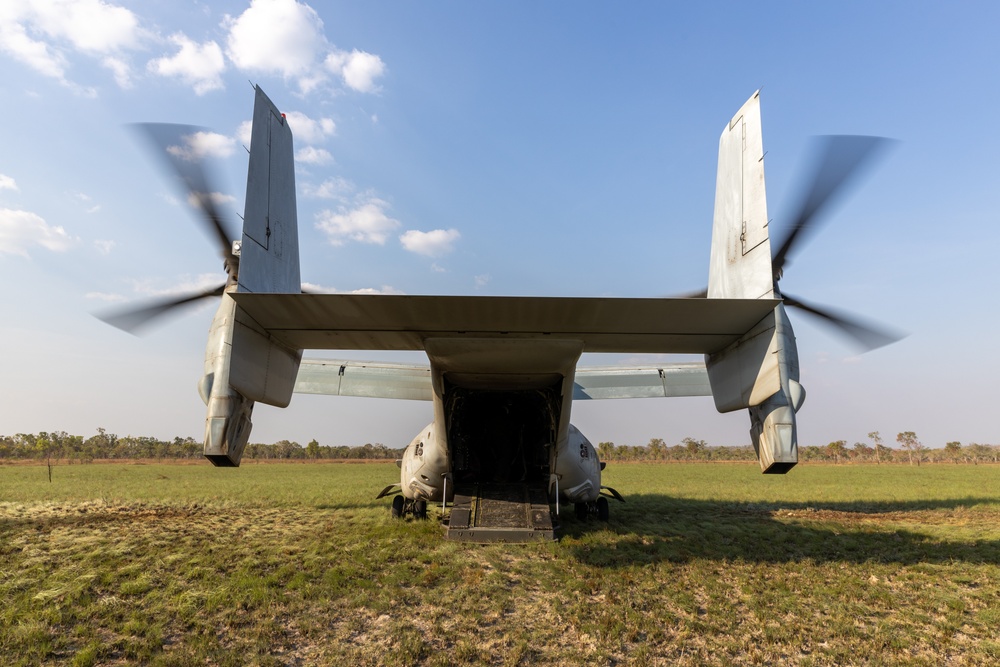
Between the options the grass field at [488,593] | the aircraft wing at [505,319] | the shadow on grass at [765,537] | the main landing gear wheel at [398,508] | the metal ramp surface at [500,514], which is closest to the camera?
the grass field at [488,593]

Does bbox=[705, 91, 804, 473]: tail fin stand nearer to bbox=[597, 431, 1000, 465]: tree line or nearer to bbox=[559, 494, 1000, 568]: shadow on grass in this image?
bbox=[559, 494, 1000, 568]: shadow on grass

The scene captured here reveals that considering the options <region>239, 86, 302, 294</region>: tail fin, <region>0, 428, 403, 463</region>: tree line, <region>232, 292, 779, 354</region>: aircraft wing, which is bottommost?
<region>0, 428, 403, 463</region>: tree line

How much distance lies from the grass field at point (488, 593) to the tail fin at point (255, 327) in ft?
6.19

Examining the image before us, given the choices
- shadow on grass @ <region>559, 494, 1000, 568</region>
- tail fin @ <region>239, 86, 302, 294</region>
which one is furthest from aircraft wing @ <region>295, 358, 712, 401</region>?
tail fin @ <region>239, 86, 302, 294</region>

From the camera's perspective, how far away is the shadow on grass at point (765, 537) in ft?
25.7

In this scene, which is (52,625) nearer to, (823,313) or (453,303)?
(453,303)

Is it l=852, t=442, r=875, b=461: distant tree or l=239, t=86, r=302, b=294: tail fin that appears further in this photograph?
l=852, t=442, r=875, b=461: distant tree

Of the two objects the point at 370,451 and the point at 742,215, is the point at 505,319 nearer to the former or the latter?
the point at 742,215

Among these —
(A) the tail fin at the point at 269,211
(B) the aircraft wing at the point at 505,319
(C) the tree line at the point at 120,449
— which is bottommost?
(C) the tree line at the point at 120,449

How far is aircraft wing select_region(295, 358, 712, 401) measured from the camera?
11086 millimetres

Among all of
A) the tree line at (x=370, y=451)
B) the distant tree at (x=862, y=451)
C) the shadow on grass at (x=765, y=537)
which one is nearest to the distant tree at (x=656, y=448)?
the tree line at (x=370, y=451)

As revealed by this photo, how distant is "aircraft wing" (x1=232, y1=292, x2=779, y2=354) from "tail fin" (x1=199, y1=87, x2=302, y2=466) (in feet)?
0.99

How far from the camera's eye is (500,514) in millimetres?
8766

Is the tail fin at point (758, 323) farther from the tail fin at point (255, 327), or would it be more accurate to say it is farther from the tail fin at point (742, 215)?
the tail fin at point (255, 327)
